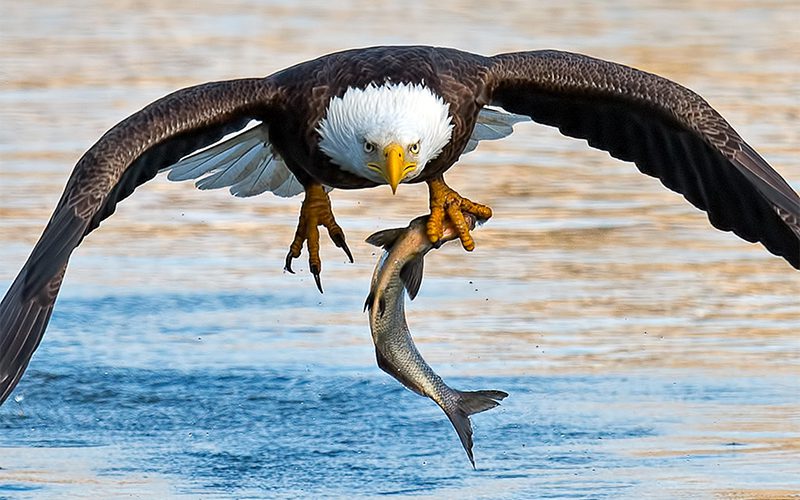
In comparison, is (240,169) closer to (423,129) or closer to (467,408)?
(423,129)

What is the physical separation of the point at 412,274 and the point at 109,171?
102 centimetres

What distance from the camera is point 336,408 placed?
7.32 metres

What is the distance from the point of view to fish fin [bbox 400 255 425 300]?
622cm

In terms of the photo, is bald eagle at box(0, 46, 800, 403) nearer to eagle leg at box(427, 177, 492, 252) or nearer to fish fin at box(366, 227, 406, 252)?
eagle leg at box(427, 177, 492, 252)

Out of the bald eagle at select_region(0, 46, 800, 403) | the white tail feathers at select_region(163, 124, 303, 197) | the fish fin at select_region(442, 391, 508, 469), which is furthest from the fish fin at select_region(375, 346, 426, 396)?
the white tail feathers at select_region(163, 124, 303, 197)

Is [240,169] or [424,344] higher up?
[240,169]

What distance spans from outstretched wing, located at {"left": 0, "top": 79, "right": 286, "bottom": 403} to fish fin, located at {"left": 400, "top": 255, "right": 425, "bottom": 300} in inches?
28.7

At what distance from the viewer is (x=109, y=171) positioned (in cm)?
593

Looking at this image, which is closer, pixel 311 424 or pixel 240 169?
pixel 311 424

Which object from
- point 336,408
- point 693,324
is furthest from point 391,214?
point 336,408

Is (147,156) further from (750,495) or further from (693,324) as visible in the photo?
(693,324)

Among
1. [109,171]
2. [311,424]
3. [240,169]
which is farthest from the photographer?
[240,169]

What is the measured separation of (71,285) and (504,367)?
2.24m

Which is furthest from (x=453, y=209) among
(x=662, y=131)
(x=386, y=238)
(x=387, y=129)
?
(x=662, y=131)
